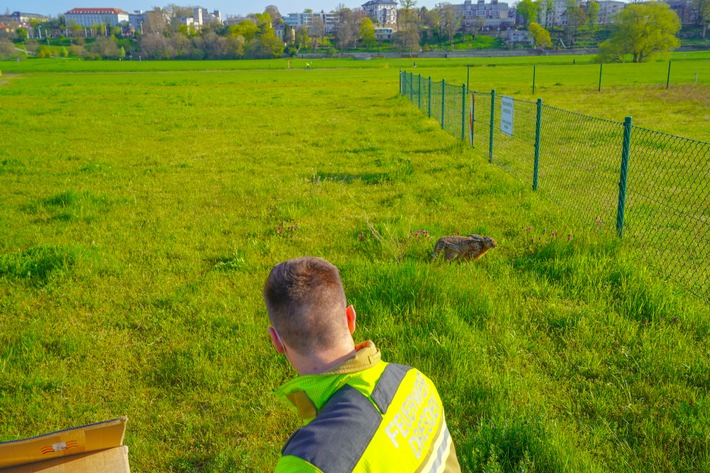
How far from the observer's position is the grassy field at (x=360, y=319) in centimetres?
331

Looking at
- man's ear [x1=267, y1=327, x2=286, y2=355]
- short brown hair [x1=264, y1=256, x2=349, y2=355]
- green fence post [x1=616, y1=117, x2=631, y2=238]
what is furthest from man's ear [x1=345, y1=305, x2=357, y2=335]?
green fence post [x1=616, y1=117, x2=631, y2=238]

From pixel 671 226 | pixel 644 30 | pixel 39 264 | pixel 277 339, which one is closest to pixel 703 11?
pixel 644 30

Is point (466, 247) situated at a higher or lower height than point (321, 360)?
lower

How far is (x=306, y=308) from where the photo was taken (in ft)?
5.68

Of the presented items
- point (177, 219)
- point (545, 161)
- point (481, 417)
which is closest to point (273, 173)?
point (177, 219)

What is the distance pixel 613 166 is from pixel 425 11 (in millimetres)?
179230

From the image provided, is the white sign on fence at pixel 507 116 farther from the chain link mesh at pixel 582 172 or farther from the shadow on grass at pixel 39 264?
the shadow on grass at pixel 39 264

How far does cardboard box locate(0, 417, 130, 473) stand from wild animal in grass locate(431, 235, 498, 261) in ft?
12.5

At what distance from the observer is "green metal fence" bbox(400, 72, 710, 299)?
19.5 ft

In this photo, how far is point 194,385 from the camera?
156 inches

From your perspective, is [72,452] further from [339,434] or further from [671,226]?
[671,226]

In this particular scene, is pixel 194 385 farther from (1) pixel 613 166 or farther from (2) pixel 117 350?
(1) pixel 613 166

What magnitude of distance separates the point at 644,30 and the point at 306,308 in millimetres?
66397

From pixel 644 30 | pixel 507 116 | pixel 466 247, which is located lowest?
pixel 466 247
